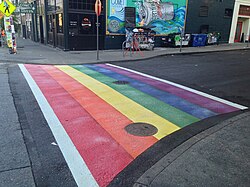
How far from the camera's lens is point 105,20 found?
738 inches

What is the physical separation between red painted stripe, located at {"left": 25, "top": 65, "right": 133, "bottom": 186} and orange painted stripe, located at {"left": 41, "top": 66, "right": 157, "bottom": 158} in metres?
0.12

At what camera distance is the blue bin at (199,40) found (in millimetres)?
23406

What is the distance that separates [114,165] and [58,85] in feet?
17.2

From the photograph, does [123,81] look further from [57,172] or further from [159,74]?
[57,172]

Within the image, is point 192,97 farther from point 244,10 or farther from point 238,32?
point 238,32

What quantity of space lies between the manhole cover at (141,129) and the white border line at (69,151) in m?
1.21

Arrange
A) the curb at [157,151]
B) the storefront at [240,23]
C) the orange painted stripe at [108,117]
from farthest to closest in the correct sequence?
1. the storefront at [240,23]
2. the orange painted stripe at [108,117]
3. the curb at [157,151]

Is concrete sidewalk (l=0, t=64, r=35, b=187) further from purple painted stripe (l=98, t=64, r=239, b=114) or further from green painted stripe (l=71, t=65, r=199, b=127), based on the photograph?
purple painted stripe (l=98, t=64, r=239, b=114)

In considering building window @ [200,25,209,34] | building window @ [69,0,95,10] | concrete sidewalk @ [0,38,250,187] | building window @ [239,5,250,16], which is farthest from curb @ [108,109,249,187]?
building window @ [239,5,250,16]

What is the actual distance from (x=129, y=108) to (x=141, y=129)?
1.34 metres

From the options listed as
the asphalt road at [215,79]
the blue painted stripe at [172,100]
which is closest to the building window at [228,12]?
the asphalt road at [215,79]

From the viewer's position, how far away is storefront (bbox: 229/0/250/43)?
27.0 m

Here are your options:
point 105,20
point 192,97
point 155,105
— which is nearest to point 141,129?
point 155,105

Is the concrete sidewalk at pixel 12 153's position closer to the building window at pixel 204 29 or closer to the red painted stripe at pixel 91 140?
the red painted stripe at pixel 91 140
